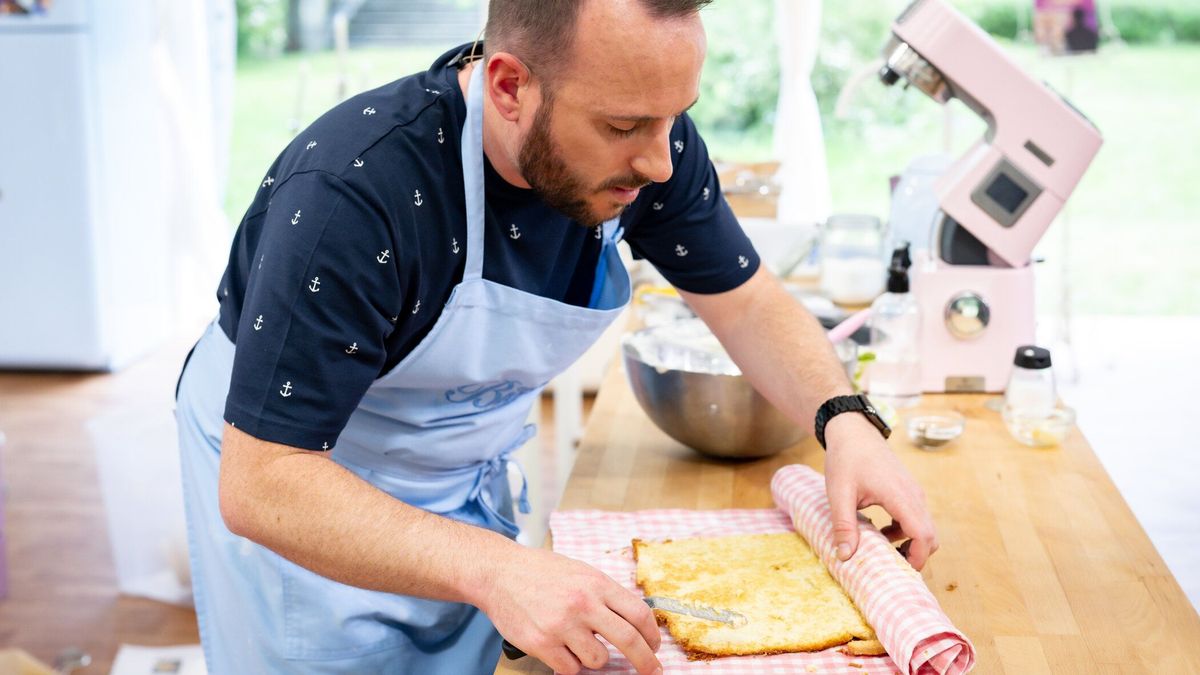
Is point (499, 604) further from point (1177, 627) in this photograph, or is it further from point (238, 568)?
point (1177, 627)

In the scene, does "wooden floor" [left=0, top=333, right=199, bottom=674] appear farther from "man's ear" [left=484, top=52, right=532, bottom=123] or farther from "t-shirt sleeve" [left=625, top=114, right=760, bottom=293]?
"man's ear" [left=484, top=52, right=532, bottom=123]

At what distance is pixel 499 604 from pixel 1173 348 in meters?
4.06

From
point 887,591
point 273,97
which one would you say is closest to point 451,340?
point 887,591

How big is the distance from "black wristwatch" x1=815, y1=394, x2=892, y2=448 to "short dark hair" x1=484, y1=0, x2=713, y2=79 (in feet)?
1.61

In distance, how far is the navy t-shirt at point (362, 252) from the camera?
3.49 ft

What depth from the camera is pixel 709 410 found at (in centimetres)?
153

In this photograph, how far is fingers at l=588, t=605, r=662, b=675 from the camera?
1.03m

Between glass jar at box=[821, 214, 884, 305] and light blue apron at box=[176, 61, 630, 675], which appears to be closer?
light blue apron at box=[176, 61, 630, 675]

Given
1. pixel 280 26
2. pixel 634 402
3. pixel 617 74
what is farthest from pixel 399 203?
pixel 280 26

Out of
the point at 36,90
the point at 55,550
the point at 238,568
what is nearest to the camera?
the point at 238,568

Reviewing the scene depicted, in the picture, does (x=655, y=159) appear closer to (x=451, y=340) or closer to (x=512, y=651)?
(x=451, y=340)

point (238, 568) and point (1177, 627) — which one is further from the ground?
Answer: point (1177, 627)

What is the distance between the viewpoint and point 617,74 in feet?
3.55

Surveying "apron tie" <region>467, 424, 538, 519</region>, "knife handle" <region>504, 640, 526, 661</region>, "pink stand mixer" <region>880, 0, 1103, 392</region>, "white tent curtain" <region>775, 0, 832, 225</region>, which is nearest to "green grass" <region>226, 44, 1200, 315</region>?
"white tent curtain" <region>775, 0, 832, 225</region>
